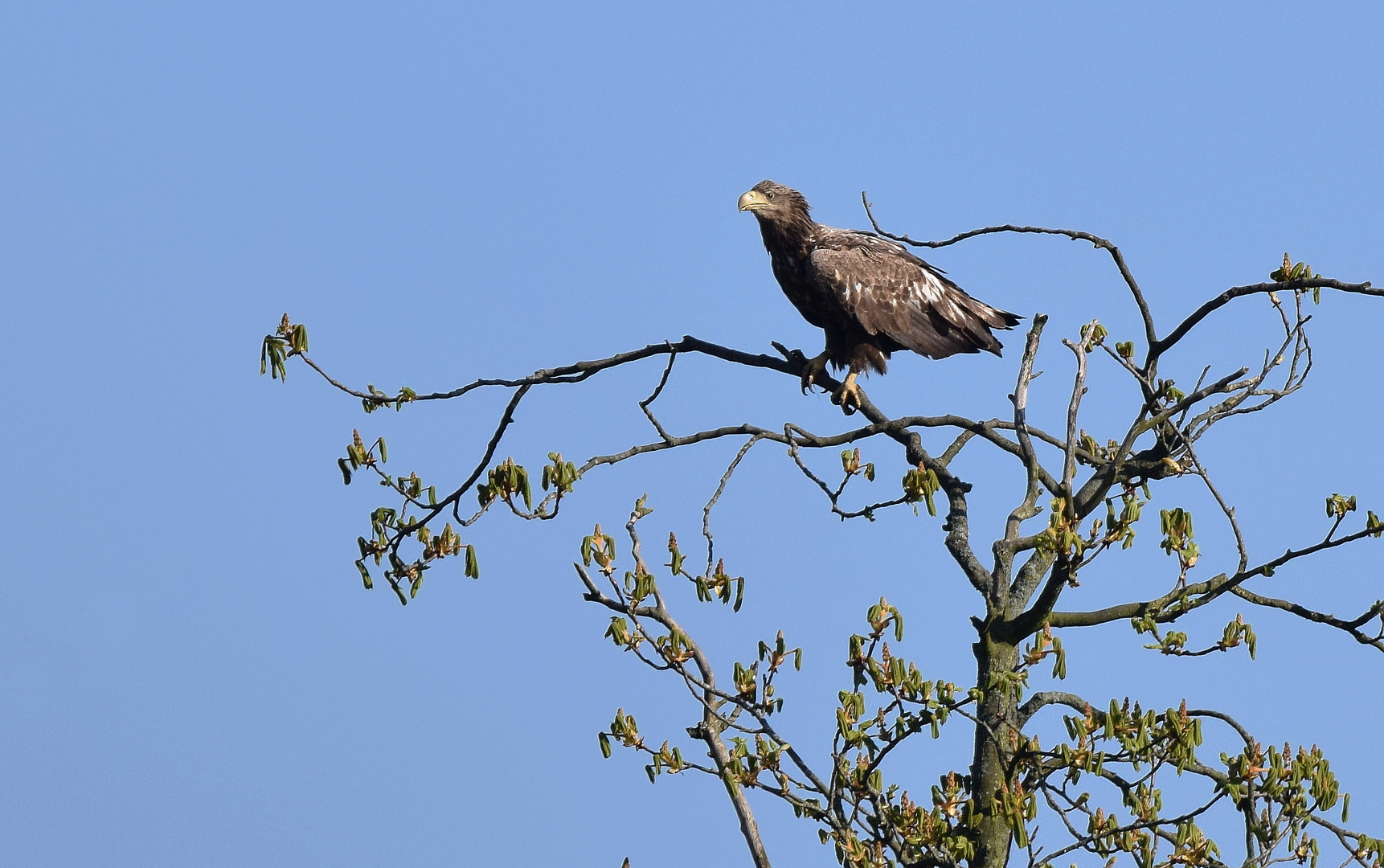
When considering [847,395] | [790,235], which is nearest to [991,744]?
[847,395]

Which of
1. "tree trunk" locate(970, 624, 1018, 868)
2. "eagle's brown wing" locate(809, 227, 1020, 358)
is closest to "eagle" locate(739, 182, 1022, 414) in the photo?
"eagle's brown wing" locate(809, 227, 1020, 358)

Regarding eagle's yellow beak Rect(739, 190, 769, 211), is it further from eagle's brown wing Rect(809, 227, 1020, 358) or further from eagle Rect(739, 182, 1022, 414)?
eagle's brown wing Rect(809, 227, 1020, 358)

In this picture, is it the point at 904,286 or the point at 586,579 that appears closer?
the point at 586,579

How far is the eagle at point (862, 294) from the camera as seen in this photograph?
8.48 meters

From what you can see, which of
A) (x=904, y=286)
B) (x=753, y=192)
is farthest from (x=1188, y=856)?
(x=753, y=192)

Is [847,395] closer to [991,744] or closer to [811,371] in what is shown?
[811,371]

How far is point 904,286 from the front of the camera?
343 inches

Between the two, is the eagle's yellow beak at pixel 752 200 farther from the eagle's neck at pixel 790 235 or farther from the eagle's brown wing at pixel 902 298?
the eagle's brown wing at pixel 902 298

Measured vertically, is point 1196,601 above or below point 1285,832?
above

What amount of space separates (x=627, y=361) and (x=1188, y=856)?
2.93 metres

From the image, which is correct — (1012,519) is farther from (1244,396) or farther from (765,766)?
(765,766)

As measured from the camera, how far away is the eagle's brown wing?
334 inches

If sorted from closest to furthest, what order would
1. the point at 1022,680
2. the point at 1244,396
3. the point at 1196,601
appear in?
the point at 1022,680 < the point at 1196,601 < the point at 1244,396

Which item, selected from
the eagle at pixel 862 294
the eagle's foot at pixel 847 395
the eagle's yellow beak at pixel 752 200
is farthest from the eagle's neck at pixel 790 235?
the eagle's foot at pixel 847 395
